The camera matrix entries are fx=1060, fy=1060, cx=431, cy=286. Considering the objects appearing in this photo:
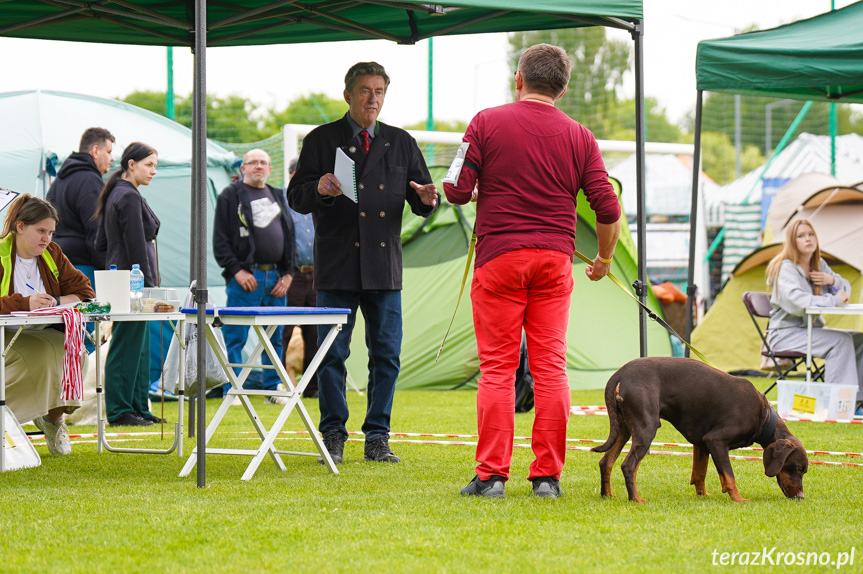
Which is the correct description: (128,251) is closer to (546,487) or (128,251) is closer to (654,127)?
(546,487)

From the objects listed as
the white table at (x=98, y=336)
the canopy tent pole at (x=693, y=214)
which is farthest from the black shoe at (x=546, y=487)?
the canopy tent pole at (x=693, y=214)

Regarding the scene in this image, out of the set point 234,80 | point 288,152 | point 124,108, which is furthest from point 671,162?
point 124,108

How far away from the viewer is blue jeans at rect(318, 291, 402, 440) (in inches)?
200

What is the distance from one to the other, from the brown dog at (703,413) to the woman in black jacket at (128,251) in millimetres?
3720

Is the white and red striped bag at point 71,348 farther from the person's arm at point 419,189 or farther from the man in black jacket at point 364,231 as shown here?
the person's arm at point 419,189

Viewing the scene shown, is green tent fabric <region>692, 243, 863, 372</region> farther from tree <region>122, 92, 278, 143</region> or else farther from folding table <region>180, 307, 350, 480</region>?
folding table <region>180, 307, 350, 480</region>

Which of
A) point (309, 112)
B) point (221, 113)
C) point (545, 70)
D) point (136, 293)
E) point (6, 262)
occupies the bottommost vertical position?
point (136, 293)

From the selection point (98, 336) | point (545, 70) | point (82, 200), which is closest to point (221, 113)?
point (82, 200)

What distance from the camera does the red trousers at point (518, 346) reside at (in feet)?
13.0

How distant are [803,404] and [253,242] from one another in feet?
13.6

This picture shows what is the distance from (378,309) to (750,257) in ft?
22.9

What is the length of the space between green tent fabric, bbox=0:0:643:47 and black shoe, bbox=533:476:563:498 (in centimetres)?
209

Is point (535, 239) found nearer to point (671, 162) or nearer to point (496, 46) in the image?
point (671, 162)

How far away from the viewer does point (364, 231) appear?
A: 5004mm
